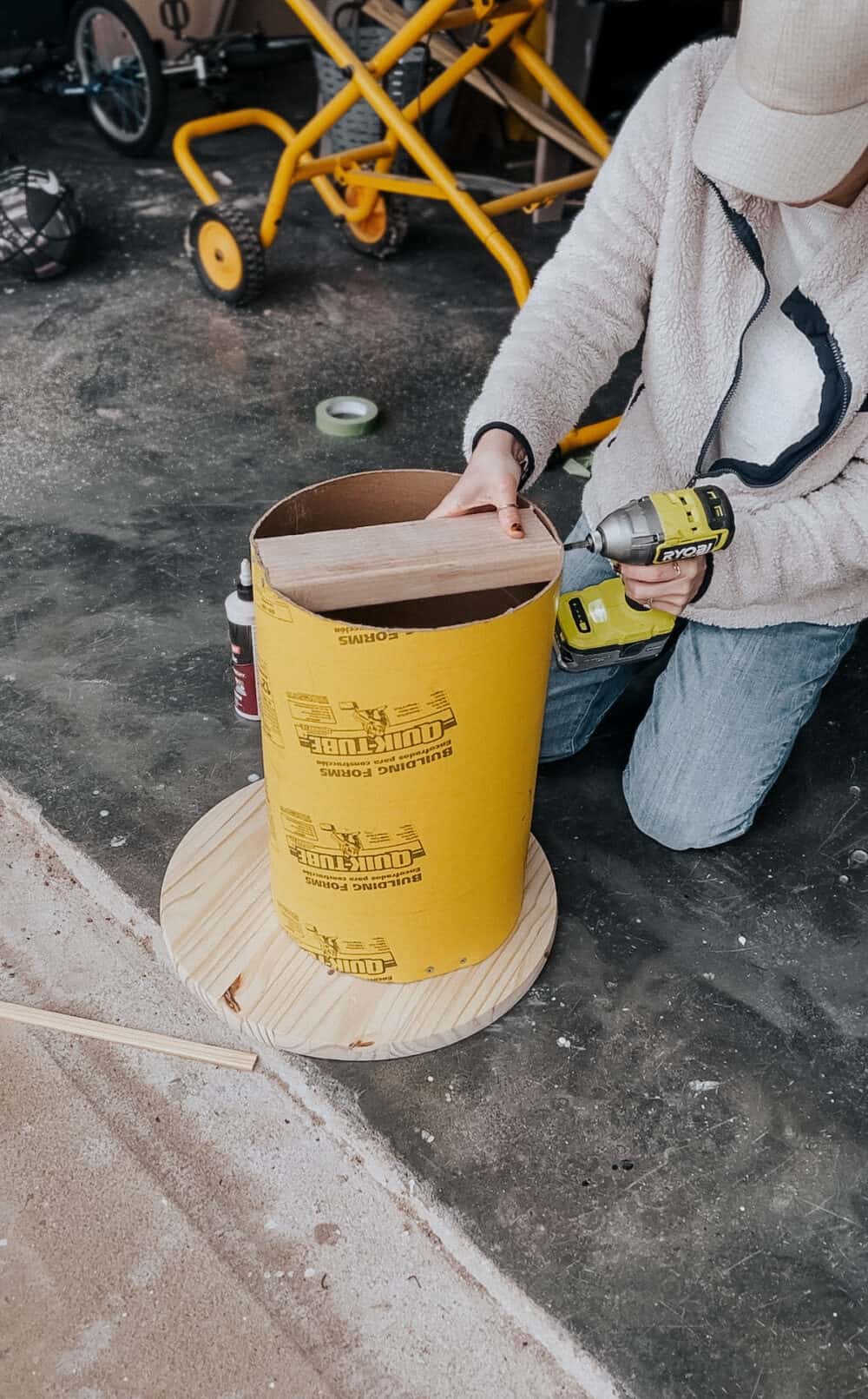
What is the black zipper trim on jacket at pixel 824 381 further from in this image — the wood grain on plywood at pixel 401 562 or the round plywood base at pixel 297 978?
the round plywood base at pixel 297 978

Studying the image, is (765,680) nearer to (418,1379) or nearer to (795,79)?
(795,79)

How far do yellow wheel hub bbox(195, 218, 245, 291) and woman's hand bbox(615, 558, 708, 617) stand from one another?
7.09 ft

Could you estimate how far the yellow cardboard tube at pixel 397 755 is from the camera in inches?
49.9

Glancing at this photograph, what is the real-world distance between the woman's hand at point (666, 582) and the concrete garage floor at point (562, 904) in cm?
51

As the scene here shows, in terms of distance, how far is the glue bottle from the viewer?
190 centimetres

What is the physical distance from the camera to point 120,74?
413cm

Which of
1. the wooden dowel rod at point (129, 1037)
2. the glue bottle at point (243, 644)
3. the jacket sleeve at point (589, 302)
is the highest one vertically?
the jacket sleeve at point (589, 302)

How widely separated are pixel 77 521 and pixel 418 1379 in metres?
1.79

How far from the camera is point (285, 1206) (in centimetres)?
142

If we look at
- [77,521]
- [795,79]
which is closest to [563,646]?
[795,79]

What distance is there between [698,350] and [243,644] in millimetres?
829

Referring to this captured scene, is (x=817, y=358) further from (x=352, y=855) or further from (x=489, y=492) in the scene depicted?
(x=352, y=855)

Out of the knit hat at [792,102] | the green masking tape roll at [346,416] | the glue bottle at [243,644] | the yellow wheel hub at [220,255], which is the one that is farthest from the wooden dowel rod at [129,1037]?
the yellow wheel hub at [220,255]

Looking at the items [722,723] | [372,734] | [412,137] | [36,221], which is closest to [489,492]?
[372,734]
